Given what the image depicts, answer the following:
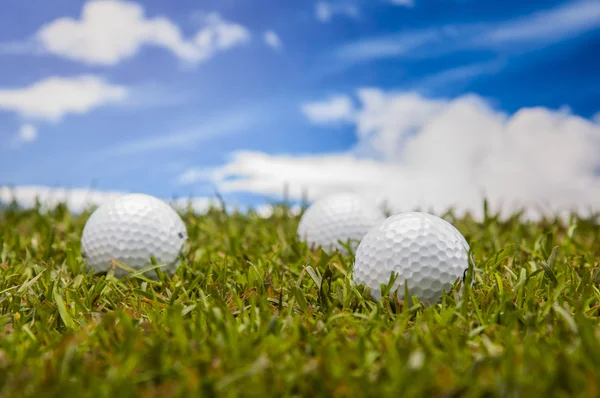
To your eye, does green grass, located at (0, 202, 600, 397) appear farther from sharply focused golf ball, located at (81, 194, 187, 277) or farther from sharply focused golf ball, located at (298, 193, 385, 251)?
sharply focused golf ball, located at (298, 193, 385, 251)

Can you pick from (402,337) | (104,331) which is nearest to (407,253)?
(402,337)

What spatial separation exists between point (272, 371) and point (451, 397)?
70 centimetres

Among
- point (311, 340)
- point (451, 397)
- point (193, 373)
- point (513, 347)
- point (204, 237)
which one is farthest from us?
point (204, 237)

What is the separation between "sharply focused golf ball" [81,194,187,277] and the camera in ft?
13.6

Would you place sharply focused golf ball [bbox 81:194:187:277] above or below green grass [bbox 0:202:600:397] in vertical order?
above

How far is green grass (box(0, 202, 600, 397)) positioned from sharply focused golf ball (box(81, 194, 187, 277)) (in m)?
0.19

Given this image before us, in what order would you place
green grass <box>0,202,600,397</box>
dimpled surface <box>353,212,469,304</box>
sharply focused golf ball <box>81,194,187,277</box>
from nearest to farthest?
green grass <box>0,202,600,397</box>, dimpled surface <box>353,212,469,304</box>, sharply focused golf ball <box>81,194,187,277</box>

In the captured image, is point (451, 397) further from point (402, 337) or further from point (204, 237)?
point (204, 237)

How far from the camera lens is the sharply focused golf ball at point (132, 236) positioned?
414 cm

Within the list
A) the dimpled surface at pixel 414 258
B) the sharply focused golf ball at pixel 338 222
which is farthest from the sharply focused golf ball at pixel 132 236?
the dimpled surface at pixel 414 258

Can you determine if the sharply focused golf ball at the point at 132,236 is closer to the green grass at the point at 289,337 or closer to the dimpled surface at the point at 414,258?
the green grass at the point at 289,337

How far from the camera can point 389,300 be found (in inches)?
124

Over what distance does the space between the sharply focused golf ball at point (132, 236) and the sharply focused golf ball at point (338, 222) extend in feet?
4.21

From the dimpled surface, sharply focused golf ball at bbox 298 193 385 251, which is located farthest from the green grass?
sharply focused golf ball at bbox 298 193 385 251
